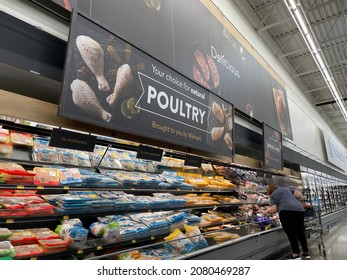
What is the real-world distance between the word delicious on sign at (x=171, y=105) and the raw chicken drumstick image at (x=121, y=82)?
158mm

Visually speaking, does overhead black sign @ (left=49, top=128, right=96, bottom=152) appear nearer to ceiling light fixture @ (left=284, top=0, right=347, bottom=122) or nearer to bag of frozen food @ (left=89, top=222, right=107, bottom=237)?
bag of frozen food @ (left=89, top=222, right=107, bottom=237)

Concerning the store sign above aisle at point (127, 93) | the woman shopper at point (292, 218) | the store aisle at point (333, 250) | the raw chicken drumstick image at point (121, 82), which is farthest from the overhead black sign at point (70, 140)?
the store aisle at point (333, 250)

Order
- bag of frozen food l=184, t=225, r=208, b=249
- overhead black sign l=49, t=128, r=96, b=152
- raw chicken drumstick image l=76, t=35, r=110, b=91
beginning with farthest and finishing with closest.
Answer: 1. bag of frozen food l=184, t=225, r=208, b=249
2. raw chicken drumstick image l=76, t=35, r=110, b=91
3. overhead black sign l=49, t=128, r=96, b=152

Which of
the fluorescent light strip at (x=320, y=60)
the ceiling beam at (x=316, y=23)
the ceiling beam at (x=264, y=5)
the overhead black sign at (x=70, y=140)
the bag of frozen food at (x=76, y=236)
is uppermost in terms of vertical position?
the ceiling beam at (x=316, y=23)

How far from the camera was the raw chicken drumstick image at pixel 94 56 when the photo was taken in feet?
6.24

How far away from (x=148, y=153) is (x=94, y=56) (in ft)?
3.44

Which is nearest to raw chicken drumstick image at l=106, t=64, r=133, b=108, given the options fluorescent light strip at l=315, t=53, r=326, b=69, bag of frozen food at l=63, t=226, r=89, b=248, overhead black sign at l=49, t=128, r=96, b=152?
overhead black sign at l=49, t=128, r=96, b=152

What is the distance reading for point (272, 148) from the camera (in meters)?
5.20

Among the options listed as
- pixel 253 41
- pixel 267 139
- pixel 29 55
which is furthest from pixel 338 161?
pixel 29 55

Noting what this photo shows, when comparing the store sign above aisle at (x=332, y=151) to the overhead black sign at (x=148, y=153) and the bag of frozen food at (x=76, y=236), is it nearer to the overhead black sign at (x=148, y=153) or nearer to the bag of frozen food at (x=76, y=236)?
the overhead black sign at (x=148, y=153)

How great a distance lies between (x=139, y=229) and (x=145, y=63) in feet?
5.48

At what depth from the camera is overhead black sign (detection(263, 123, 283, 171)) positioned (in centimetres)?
495

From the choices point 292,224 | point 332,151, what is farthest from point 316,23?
point 332,151

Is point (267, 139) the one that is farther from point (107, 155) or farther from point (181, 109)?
point (107, 155)
